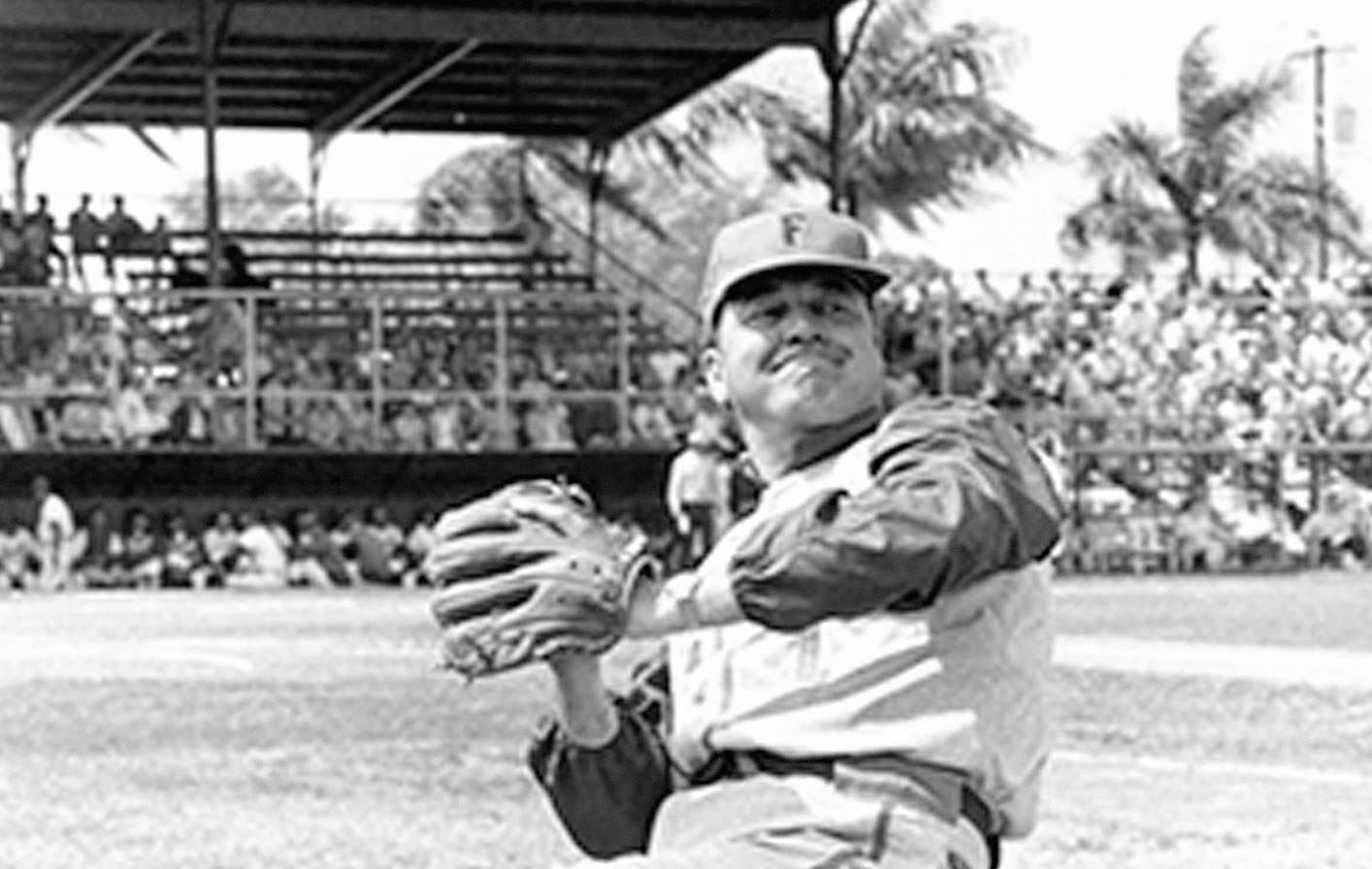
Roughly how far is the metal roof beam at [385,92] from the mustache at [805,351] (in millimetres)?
30626

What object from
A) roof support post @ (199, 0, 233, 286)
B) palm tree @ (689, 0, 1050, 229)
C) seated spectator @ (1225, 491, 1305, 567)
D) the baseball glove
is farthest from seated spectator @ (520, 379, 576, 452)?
the baseball glove

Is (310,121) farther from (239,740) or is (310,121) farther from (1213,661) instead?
(239,740)

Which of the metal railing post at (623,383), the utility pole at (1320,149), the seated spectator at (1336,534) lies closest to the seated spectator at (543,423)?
the metal railing post at (623,383)

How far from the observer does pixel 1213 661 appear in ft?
54.0

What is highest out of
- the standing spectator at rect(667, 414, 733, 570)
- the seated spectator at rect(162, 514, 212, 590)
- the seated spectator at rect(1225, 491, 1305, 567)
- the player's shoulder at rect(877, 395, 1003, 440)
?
the player's shoulder at rect(877, 395, 1003, 440)

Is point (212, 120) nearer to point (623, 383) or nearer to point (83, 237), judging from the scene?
point (83, 237)

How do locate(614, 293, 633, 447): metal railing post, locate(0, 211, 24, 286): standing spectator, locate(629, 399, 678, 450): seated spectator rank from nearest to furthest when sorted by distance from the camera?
locate(614, 293, 633, 447): metal railing post → locate(629, 399, 678, 450): seated spectator → locate(0, 211, 24, 286): standing spectator

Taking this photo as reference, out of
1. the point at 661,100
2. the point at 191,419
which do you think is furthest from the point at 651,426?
the point at 661,100

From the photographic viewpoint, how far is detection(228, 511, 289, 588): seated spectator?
28828mm

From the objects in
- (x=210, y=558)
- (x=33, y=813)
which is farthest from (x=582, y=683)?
(x=210, y=558)

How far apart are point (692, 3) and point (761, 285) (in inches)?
1189

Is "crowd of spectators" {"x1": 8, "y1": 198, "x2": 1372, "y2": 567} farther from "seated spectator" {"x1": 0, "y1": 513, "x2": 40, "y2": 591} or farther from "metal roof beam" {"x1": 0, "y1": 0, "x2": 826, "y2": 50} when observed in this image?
"metal roof beam" {"x1": 0, "y1": 0, "x2": 826, "y2": 50}

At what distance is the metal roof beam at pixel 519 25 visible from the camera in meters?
33.2

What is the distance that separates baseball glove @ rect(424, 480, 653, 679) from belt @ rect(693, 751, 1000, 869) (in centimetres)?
32
